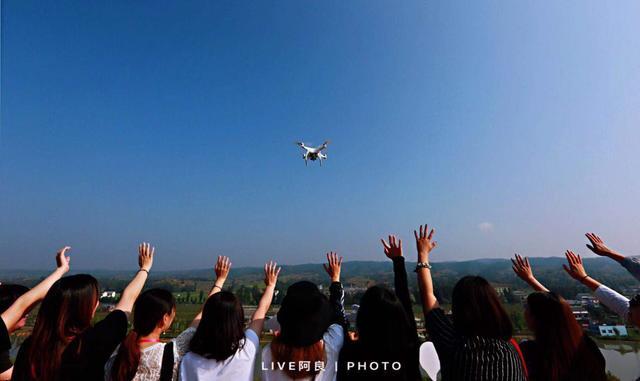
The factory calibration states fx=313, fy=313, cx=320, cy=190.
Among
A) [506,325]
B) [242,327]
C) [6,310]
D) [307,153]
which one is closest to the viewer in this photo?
[506,325]

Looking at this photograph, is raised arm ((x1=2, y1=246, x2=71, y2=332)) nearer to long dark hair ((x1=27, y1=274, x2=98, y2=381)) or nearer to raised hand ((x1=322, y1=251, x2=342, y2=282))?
long dark hair ((x1=27, y1=274, x2=98, y2=381))

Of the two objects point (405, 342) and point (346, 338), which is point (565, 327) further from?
point (346, 338)

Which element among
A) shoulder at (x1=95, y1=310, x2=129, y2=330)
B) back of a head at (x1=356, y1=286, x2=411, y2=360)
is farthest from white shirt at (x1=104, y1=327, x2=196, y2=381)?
back of a head at (x1=356, y1=286, x2=411, y2=360)

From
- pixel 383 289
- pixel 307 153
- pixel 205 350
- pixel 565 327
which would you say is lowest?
pixel 205 350

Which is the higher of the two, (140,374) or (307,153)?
(307,153)

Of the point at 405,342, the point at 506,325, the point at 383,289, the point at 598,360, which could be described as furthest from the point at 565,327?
the point at 383,289

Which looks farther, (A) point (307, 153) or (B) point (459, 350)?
(A) point (307, 153)

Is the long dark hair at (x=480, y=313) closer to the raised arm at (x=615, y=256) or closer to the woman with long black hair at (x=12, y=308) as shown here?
the raised arm at (x=615, y=256)

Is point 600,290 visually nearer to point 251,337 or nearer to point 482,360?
point 482,360
